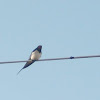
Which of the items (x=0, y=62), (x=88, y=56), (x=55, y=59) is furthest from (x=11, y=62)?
(x=88, y=56)

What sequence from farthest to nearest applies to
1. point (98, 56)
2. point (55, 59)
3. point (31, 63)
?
point (31, 63), point (55, 59), point (98, 56)

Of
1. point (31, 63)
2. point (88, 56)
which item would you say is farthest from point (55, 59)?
point (31, 63)

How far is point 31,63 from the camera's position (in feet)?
51.3

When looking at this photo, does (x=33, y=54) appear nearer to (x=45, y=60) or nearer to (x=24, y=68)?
(x=24, y=68)

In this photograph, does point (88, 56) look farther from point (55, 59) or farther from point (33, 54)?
point (33, 54)

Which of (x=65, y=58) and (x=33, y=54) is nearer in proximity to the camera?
(x=65, y=58)

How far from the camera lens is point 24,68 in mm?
15648

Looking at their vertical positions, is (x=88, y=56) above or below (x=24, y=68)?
above

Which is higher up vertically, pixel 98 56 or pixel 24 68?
pixel 98 56

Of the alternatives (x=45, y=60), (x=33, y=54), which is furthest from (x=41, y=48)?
(x=45, y=60)

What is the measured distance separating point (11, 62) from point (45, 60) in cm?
85

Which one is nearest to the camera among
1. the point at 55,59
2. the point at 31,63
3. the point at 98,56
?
the point at 98,56

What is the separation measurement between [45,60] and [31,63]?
14.3 ft

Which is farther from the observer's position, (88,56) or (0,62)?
(0,62)
